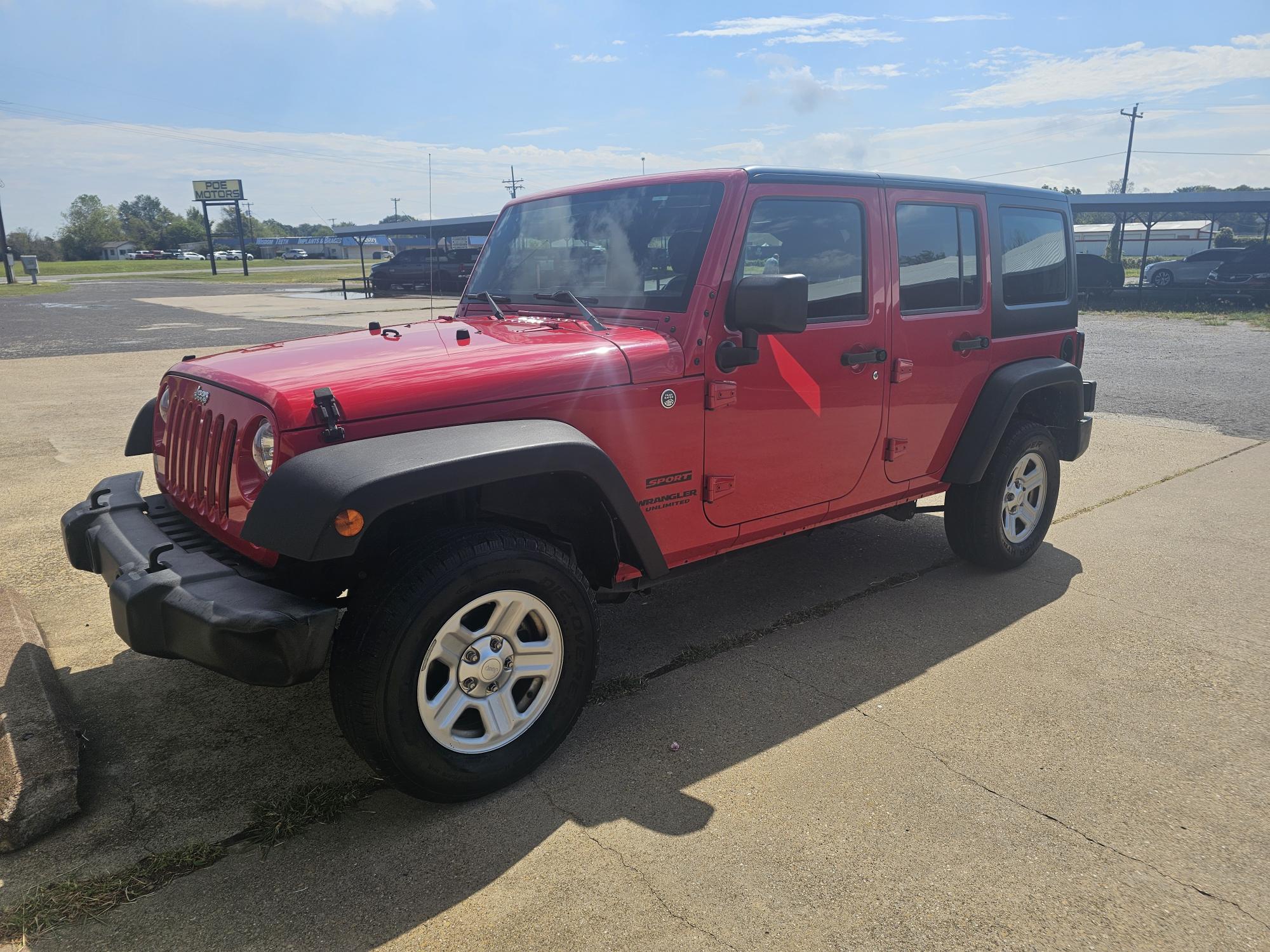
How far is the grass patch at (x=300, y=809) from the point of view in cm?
262

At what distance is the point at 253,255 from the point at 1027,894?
368ft

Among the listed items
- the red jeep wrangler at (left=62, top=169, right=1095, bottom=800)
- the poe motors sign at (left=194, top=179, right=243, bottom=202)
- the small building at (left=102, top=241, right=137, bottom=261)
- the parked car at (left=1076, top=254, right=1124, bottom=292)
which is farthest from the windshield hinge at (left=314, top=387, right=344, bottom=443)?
the small building at (left=102, top=241, right=137, bottom=261)

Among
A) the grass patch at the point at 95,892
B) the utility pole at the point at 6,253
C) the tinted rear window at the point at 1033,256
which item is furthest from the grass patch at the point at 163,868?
the utility pole at the point at 6,253

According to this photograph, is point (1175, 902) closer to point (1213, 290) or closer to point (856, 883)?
point (856, 883)

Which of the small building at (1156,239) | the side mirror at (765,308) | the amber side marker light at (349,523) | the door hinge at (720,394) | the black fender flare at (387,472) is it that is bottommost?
the amber side marker light at (349,523)

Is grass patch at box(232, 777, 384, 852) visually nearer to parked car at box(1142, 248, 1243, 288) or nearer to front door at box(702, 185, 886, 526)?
front door at box(702, 185, 886, 526)

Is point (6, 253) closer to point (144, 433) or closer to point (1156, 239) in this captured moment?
point (144, 433)

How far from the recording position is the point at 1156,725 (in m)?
3.28

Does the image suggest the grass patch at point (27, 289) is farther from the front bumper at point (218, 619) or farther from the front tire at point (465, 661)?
the front tire at point (465, 661)

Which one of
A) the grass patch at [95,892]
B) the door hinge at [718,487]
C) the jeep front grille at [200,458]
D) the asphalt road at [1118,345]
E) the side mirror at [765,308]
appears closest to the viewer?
the grass patch at [95,892]

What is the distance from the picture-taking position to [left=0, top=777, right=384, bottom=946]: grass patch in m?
2.28

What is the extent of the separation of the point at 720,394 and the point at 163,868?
2320mm

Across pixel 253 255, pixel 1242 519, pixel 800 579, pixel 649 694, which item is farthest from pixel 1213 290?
pixel 253 255

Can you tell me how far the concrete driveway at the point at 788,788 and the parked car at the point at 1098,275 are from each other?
27.0 meters
